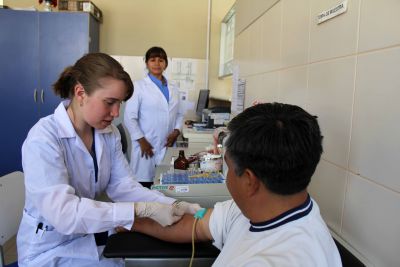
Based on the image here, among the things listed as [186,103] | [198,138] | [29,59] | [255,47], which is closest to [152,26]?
[186,103]

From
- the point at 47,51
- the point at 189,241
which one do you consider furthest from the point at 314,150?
the point at 47,51

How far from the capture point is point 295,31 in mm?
1301

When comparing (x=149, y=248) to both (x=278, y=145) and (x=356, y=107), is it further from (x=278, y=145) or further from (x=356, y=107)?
(x=356, y=107)

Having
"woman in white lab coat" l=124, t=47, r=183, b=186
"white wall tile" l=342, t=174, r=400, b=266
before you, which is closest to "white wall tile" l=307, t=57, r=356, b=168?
"white wall tile" l=342, t=174, r=400, b=266

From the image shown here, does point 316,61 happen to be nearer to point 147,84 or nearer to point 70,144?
point 70,144

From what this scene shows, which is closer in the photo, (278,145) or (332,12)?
(278,145)

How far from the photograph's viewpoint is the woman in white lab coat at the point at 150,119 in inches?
101

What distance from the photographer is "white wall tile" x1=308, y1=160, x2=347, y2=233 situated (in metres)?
0.98

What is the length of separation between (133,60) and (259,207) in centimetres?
382

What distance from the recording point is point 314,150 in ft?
2.09

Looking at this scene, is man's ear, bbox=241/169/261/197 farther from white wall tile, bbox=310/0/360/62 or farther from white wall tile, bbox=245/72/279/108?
white wall tile, bbox=245/72/279/108

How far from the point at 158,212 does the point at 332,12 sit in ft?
2.73

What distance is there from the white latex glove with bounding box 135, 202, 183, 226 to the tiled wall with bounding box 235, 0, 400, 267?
0.50 meters

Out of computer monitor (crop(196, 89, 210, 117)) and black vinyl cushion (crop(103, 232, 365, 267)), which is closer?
black vinyl cushion (crop(103, 232, 365, 267))
